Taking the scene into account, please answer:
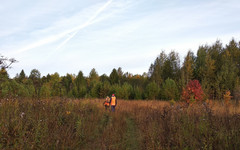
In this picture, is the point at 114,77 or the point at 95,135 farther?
the point at 114,77

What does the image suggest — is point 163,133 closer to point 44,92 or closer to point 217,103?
point 217,103

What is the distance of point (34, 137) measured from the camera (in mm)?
4391

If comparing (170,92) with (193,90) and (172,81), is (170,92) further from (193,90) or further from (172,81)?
(193,90)

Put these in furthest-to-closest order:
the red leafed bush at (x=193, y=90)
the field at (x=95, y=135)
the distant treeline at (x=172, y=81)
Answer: the distant treeline at (x=172, y=81)
the red leafed bush at (x=193, y=90)
the field at (x=95, y=135)

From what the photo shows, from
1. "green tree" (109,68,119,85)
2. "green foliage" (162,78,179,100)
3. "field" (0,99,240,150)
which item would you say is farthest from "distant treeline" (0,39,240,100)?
"green tree" (109,68,119,85)

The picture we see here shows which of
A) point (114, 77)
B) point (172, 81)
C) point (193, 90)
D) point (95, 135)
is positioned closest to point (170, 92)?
point (172, 81)

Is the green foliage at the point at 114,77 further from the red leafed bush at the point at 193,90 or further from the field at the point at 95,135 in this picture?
the field at the point at 95,135

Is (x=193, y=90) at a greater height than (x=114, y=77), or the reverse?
(x=114, y=77)

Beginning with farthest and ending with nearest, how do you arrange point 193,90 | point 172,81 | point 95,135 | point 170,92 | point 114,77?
point 114,77 < point 172,81 < point 170,92 < point 193,90 < point 95,135

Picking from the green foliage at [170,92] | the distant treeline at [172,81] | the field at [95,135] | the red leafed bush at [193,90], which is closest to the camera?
the field at [95,135]

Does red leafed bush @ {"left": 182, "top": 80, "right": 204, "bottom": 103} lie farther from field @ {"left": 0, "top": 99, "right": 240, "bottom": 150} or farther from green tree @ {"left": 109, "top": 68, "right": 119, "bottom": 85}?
green tree @ {"left": 109, "top": 68, "right": 119, "bottom": 85}

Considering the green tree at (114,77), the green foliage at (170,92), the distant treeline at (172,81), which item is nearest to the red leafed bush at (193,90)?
the distant treeline at (172,81)

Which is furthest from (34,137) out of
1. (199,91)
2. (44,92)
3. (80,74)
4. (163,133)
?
(80,74)

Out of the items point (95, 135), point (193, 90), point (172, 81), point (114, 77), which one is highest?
point (114, 77)
